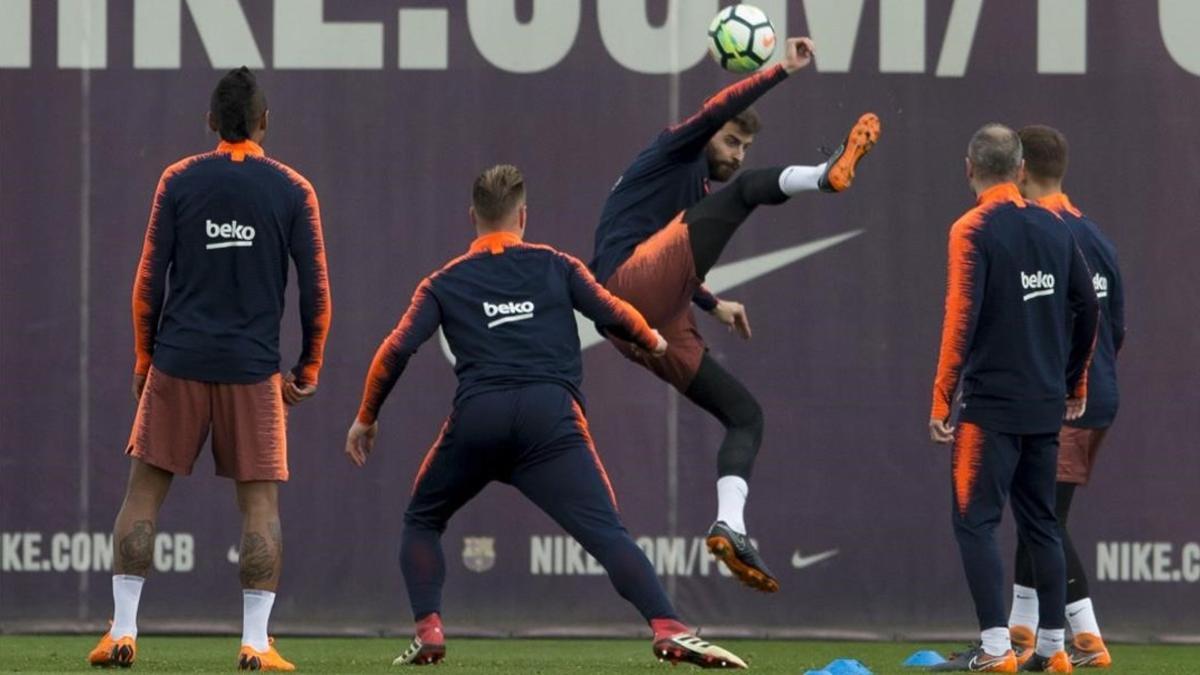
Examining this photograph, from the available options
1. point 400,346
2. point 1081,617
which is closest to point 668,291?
point 400,346

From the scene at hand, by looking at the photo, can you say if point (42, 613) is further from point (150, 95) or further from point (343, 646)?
point (150, 95)

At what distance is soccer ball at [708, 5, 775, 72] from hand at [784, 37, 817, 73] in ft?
1.98

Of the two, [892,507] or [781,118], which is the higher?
[781,118]

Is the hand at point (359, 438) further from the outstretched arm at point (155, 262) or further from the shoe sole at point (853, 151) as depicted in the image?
the shoe sole at point (853, 151)

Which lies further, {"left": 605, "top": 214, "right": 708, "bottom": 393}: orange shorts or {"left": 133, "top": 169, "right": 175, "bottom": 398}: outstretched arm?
{"left": 605, "top": 214, "right": 708, "bottom": 393}: orange shorts

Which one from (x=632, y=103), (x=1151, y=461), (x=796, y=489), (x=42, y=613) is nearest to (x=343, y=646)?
(x=42, y=613)

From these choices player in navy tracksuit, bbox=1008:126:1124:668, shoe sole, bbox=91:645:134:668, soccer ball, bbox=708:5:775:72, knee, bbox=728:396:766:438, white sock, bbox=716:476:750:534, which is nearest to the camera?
shoe sole, bbox=91:645:134:668

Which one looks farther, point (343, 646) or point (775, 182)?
point (343, 646)

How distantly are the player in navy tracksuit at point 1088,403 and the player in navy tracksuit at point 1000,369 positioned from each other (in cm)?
68

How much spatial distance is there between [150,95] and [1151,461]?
482cm

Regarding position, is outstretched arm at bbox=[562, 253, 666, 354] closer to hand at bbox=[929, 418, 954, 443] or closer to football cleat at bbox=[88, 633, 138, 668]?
hand at bbox=[929, 418, 954, 443]

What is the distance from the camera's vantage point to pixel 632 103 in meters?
9.66

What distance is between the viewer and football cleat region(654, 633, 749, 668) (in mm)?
6691

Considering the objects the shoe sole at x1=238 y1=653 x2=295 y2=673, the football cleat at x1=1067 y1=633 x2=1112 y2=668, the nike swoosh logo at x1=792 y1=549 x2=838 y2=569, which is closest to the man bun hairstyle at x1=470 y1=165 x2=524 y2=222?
the shoe sole at x1=238 y1=653 x2=295 y2=673
